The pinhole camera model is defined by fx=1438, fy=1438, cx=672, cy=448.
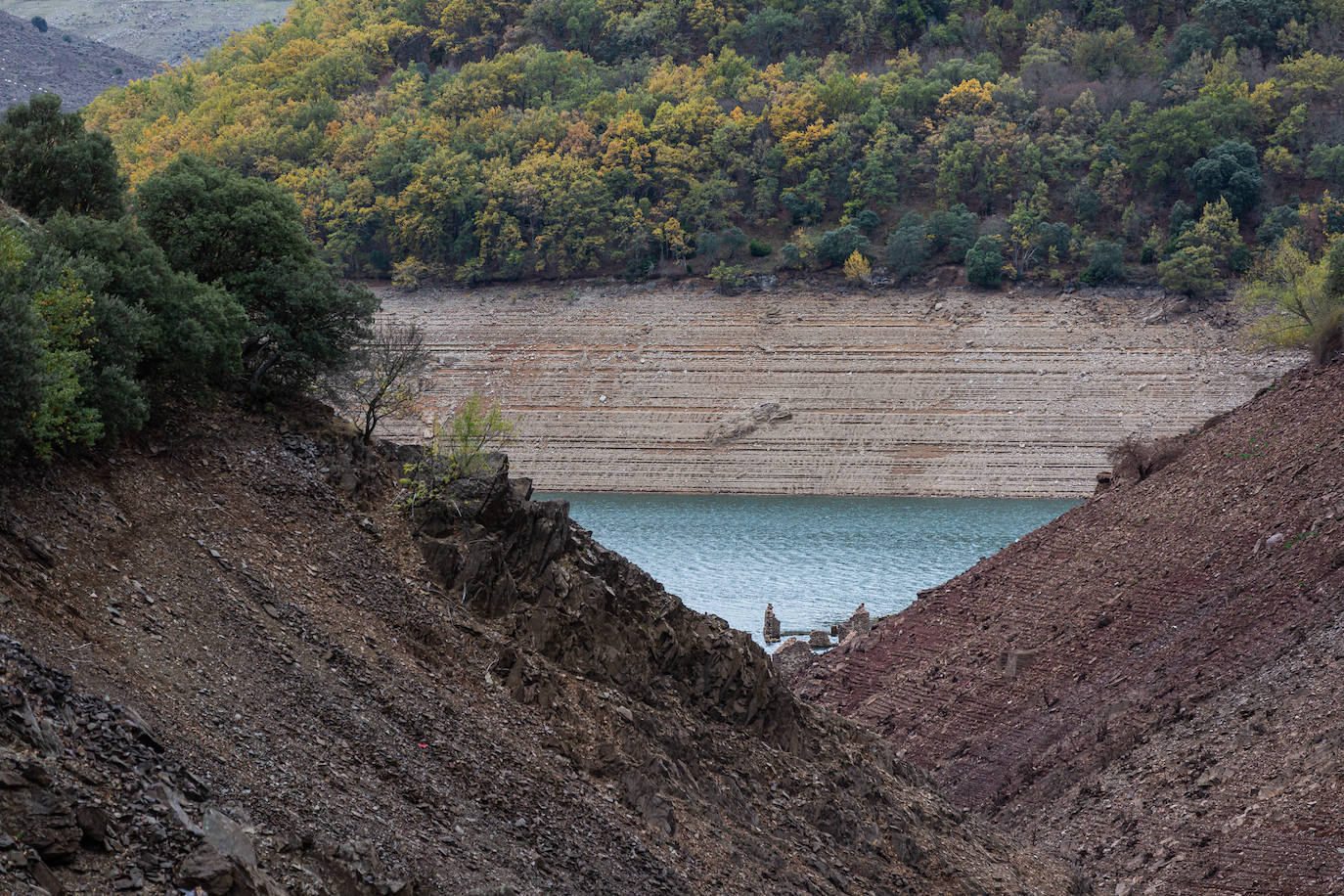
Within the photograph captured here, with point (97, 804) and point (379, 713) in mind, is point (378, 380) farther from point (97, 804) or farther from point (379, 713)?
point (97, 804)

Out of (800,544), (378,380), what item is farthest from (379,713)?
(800,544)

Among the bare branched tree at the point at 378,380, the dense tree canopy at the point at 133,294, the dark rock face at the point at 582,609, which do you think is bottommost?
the dark rock face at the point at 582,609

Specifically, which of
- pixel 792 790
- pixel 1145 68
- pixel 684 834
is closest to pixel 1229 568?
pixel 792 790

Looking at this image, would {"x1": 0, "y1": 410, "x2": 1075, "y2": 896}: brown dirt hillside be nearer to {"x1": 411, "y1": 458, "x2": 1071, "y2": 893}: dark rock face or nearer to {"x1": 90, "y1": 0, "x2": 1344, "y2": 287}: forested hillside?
{"x1": 411, "y1": 458, "x2": 1071, "y2": 893}: dark rock face

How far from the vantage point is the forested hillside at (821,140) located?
3398 inches

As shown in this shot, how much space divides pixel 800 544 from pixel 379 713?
43.7 m

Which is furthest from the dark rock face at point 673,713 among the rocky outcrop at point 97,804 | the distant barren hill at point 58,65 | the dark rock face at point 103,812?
the distant barren hill at point 58,65

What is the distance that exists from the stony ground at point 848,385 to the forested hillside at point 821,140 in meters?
4.42

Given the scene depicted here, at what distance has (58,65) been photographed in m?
171

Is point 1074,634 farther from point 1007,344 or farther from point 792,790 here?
point 1007,344

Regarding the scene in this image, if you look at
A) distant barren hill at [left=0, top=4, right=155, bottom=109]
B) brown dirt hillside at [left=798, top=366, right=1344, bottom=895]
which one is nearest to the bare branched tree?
brown dirt hillside at [left=798, top=366, right=1344, bottom=895]

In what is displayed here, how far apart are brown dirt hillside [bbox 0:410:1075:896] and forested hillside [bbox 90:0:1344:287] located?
6708 cm

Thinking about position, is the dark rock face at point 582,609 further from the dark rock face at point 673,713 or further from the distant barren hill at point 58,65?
the distant barren hill at point 58,65

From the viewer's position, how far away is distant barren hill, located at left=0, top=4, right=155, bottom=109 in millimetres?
157125
